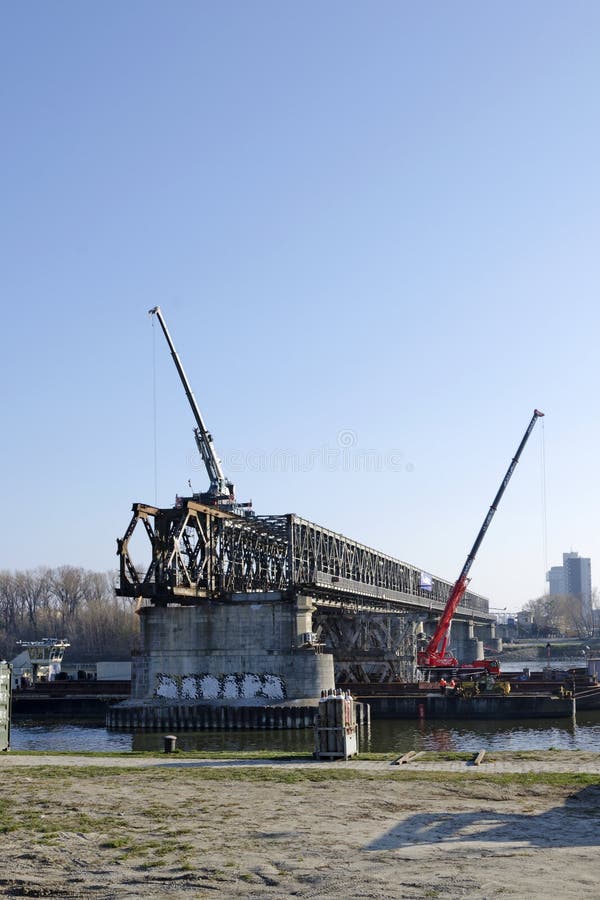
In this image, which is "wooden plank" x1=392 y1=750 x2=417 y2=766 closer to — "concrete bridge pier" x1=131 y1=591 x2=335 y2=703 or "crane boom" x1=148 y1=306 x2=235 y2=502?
"concrete bridge pier" x1=131 y1=591 x2=335 y2=703

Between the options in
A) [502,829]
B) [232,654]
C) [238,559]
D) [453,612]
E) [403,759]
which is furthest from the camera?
[453,612]

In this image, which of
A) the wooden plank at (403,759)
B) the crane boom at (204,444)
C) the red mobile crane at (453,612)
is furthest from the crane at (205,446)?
the wooden plank at (403,759)

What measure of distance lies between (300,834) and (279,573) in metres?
81.2

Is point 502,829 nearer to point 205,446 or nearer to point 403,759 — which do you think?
point 403,759

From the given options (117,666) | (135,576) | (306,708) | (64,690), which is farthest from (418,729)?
(117,666)

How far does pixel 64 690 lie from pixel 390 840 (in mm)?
84512

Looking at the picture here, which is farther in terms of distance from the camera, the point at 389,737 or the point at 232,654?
the point at 232,654

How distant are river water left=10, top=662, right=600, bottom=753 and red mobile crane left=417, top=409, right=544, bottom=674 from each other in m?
16.6

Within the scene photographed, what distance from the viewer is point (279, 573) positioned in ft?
333

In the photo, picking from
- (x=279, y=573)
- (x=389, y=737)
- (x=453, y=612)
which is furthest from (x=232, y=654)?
(x=453, y=612)

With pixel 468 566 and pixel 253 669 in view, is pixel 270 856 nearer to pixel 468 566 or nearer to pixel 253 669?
pixel 253 669

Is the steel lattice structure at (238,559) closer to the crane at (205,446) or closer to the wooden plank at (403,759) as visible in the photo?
the crane at (205,446)

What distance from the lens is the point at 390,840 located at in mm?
19656

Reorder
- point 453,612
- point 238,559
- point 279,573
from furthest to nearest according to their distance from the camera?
point 453,612 → point 279,573 → point 238,559
